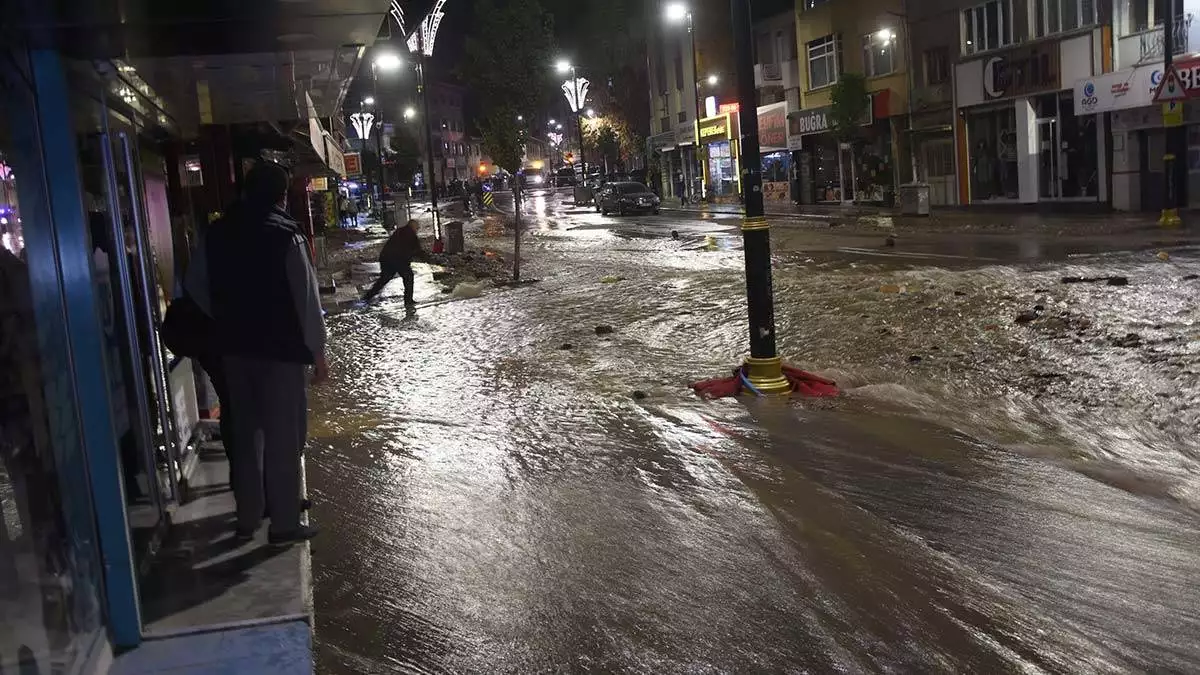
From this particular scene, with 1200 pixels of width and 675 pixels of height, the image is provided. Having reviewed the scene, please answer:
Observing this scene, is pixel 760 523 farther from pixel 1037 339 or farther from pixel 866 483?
pixel 1037 339

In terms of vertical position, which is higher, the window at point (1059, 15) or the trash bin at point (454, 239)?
the window at point (1059, 15)

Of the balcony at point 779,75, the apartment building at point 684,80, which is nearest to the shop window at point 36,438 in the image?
the balcony at point 779,75

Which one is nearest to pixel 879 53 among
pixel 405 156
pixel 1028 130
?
pixel 1028 130

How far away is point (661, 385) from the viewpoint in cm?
949

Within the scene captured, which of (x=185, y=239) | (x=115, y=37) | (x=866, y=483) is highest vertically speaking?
(x=115, y=37)

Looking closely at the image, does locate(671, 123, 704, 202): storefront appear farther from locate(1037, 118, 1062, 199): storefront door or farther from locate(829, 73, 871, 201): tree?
locate(1037, 118, 1062, 199): storefront door

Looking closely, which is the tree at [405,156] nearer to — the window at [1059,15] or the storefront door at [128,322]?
the window at [1059,15]

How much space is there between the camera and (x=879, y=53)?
38.7 meters

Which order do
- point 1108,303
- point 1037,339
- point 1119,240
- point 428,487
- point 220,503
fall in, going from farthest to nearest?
point 1119,240 < point 1108,303 < point 1037,339 < point 428,487 < point 220,503

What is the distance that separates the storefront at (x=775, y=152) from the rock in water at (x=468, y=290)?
28810 mm

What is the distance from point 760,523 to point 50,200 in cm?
364

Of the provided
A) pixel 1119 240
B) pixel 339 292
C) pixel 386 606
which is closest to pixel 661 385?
pixel 386 606

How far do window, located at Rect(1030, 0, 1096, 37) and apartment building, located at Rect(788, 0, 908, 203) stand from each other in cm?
636

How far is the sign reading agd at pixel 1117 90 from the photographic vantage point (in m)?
25.7
